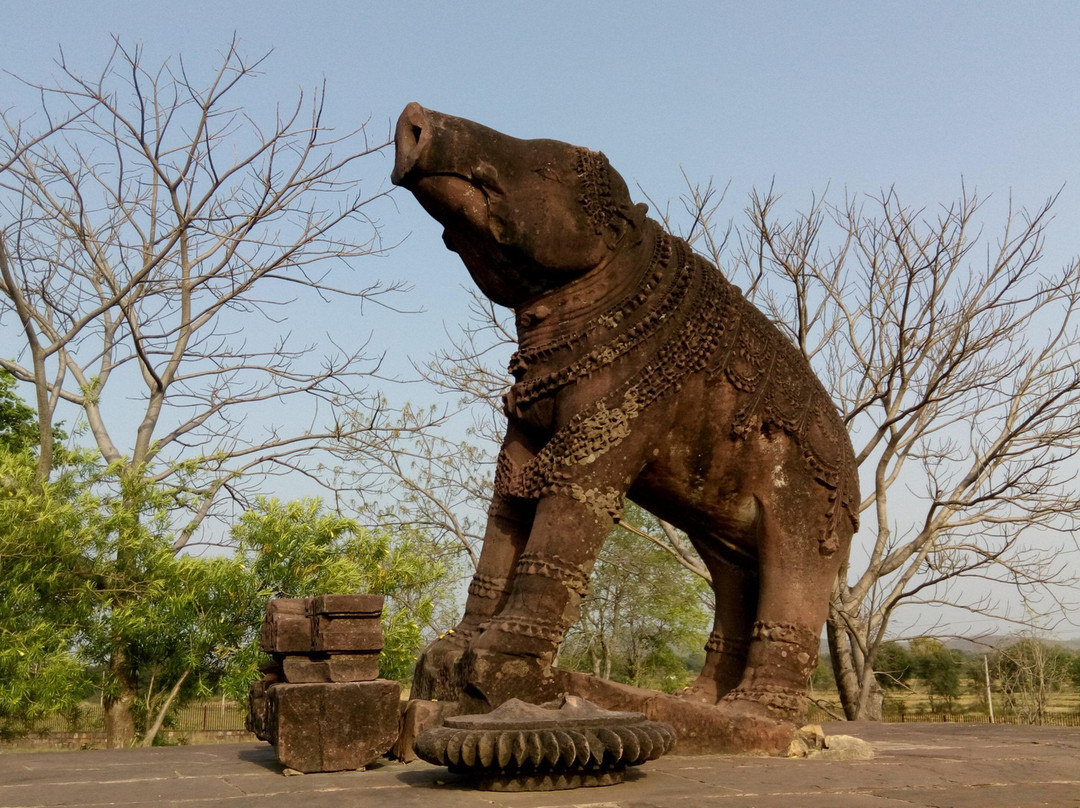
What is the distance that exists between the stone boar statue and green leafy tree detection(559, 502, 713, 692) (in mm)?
14900

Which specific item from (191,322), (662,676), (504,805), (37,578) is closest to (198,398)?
(191,322)

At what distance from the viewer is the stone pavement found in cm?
314

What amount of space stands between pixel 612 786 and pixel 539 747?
366 millimetres

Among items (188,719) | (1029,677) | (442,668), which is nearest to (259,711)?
(442,668)

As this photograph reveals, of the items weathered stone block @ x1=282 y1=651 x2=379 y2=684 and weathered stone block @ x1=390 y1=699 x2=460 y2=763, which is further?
weathered stone block @ x1=390 y1=699 x2=460 y2=763

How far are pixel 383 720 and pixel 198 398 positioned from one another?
9.58 m

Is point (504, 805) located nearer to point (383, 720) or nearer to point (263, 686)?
point (383, 720)

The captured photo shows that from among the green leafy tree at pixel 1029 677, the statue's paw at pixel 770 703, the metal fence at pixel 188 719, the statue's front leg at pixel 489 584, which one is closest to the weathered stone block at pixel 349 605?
the statue's front leg at pixel 489 584

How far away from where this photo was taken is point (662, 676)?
23.3 m

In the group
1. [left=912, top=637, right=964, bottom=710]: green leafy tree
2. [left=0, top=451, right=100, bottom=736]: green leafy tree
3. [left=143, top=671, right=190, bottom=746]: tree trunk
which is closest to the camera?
[left=0, top=451, right=100, bottom=736]: green leafy tree

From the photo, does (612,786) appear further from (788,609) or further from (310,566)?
(310,566)

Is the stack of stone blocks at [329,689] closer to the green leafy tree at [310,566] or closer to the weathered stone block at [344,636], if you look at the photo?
the weathered stone block at [344,636]

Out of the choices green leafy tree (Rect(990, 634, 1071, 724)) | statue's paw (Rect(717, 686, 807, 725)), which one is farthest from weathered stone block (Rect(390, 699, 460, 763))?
green leafy tree (Rect(990, 634, 1071, 724))

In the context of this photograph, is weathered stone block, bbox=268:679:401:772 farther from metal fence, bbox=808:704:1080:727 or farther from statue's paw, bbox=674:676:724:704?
metal fence, bbox=808:704:1080:727
